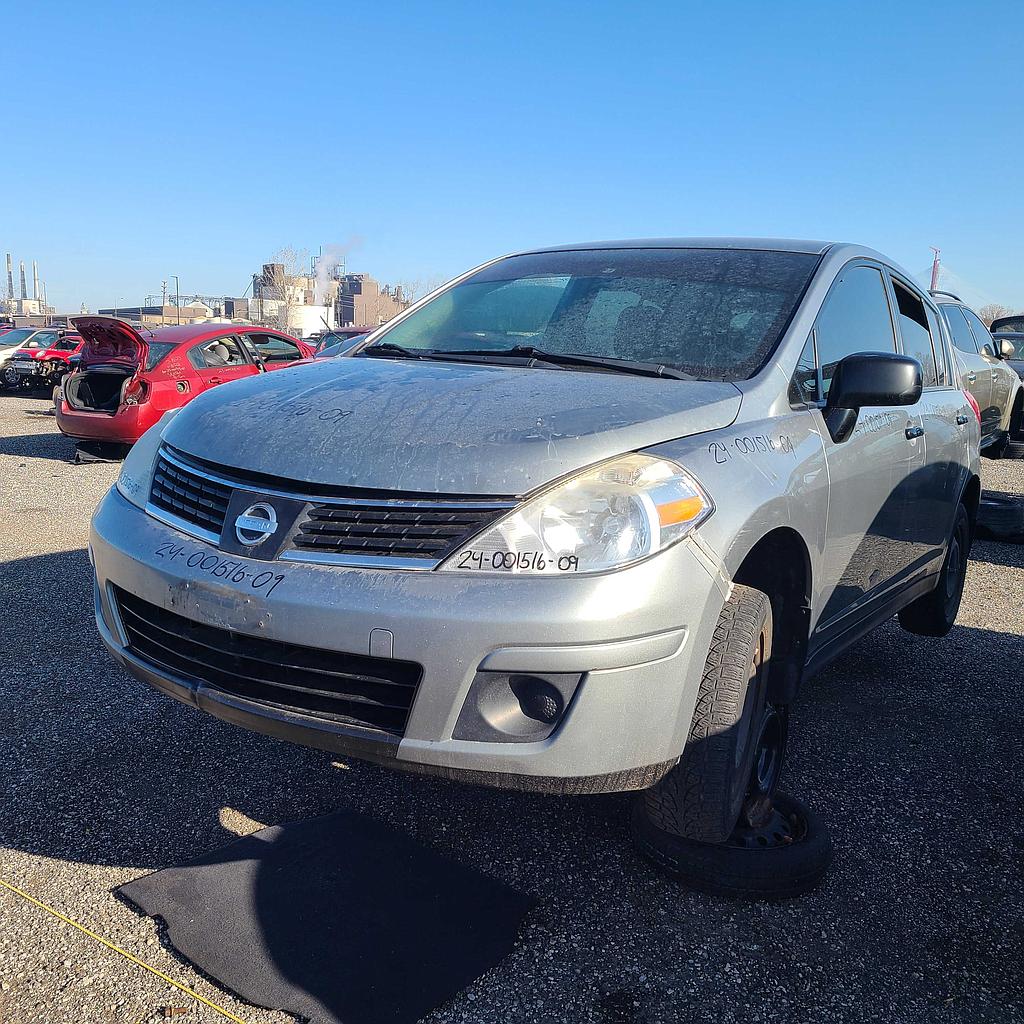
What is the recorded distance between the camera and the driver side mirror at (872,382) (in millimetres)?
2814

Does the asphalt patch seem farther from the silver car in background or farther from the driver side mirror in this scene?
the silver car in background

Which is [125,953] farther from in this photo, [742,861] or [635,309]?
[635,309]

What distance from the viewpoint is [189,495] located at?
8.13 ft

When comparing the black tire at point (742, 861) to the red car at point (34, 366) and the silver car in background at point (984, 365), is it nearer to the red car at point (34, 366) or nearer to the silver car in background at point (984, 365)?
the silver car in background at point (984, 365)

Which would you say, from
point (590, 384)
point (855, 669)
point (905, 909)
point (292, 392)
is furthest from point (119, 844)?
point (855, 669)

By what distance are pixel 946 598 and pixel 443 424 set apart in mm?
3370

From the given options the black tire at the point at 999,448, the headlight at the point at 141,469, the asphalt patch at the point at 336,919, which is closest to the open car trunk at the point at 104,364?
the headlight at the point at 141,469

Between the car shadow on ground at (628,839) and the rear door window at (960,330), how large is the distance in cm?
640

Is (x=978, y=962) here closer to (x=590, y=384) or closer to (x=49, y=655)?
(x=590, y=384)

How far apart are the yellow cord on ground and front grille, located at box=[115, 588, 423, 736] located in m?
0.62

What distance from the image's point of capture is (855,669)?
4.37m

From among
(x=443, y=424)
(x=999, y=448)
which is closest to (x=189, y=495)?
(x=443, y=424)

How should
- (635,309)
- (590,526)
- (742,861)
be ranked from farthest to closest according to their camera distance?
(635,309), (742,861), (590,526)

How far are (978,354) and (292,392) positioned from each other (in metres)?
9.11
